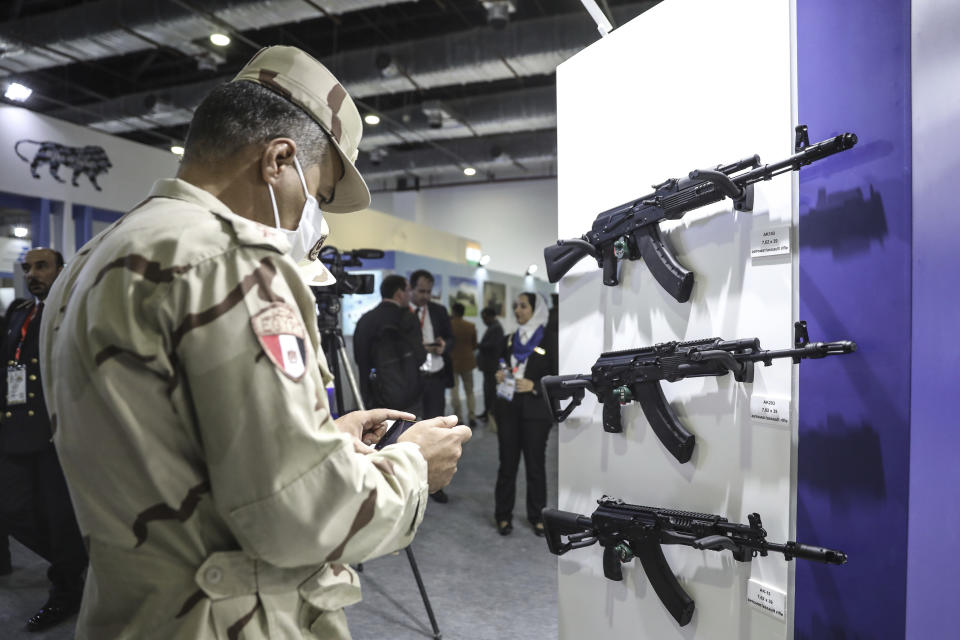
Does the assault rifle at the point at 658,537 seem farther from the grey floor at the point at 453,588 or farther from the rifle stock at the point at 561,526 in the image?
the grey floor at the point at 453,588

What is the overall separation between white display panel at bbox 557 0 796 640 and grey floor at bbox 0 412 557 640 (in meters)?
0.69

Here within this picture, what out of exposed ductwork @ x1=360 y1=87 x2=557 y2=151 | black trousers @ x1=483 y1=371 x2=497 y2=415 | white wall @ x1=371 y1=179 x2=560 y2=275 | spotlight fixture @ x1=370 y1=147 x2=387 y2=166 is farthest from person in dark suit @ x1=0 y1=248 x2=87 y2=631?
white wall @ x1=371 y1=179 x2=560 y2=275

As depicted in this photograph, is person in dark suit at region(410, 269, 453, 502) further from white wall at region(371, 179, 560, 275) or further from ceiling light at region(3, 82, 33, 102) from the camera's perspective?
white wall at region(371, 179, 560, 275)

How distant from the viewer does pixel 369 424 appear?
1.37 m

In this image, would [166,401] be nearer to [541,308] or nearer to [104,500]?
[104,500]

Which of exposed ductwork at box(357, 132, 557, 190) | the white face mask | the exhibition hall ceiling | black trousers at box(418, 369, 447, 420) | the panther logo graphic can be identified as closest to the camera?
the white face mask

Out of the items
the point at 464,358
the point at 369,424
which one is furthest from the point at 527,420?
the point at 464,358

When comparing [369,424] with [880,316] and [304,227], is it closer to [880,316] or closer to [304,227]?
[304,227]

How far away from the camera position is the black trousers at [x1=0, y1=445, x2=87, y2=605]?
9.70 feet

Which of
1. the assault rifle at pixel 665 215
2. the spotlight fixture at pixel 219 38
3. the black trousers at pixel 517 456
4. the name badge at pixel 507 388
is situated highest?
the spotlight fixture at pixel 219 38

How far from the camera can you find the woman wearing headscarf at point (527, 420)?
4.21m

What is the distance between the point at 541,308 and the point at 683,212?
2.65m

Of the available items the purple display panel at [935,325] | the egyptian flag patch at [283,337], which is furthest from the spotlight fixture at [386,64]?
the egyptian flag patch at [283,337]

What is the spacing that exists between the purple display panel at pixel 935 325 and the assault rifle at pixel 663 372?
0.70 feet
